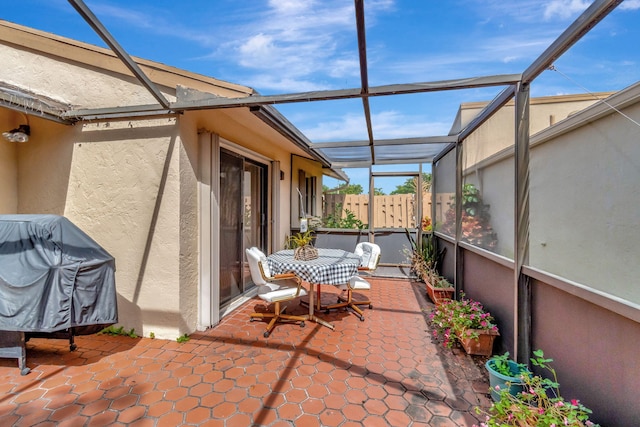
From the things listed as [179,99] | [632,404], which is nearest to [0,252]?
[179,99]

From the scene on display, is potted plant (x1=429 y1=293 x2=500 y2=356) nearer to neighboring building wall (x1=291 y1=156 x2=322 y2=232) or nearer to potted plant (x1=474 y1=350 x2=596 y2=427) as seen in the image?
potted plant (x1=474 y1=350 x2=596 y2=427)

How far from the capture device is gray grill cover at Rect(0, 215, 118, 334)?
2.47 meters

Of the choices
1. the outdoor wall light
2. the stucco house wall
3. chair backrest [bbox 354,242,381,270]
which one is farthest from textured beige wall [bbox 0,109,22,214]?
chair backrest [bbox 354,242,381,270]

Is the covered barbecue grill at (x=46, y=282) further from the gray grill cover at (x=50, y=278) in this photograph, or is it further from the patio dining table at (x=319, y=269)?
the patio dining table at (x=319, y=269)

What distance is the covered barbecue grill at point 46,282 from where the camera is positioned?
8.11ft

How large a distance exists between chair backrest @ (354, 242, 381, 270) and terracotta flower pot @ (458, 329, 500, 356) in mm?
1424

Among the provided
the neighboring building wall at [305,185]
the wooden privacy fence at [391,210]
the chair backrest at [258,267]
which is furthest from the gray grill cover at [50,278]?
the wooden privacy fence at [391,210]

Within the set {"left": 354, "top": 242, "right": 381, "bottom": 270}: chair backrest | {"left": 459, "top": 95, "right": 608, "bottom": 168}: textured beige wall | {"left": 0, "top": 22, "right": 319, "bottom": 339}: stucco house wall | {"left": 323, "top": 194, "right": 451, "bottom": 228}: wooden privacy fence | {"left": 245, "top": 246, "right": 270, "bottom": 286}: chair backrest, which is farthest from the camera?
{"left": 323, "top": 194, "right": 451, "bottom": 228}: wooden privacy fence

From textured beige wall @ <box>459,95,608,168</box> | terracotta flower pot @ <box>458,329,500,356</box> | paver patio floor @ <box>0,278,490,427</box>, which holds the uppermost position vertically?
textured beige wall @ <box>459,95,608,168</box>

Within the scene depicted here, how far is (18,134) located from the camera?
3.35 m

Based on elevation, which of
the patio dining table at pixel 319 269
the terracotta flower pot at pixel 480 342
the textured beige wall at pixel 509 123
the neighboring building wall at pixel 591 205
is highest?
the textured beige wall at pixel 509 123

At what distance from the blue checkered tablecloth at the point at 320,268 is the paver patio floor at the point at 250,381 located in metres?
0.68

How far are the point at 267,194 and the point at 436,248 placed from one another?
12.2 ft

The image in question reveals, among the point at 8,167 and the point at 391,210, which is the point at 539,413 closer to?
the point at 8,167
